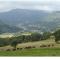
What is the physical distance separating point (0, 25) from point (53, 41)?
0.65 m

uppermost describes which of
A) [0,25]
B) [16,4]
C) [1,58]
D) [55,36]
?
[16,4]

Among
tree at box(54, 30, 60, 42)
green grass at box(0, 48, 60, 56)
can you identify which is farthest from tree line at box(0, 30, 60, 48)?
green grass at box(0, 48, 60, 56)

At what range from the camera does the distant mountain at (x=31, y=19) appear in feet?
9.18

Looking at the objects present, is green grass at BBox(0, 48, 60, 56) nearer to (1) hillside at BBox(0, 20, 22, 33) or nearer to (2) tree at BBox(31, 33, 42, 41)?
(2) tree at BBox(31, 33, 42, 41)

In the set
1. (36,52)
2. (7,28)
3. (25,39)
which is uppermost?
(7,28)

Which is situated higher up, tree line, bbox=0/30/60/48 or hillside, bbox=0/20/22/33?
hillside, bbox=0/20/22/33

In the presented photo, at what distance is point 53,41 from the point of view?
280 cm

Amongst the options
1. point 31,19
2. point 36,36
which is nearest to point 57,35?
point 36,36

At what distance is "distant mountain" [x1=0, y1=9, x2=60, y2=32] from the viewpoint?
9.18 feet

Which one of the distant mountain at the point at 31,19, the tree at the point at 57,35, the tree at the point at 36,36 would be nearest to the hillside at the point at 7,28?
the distant mountain at the point at 31,19

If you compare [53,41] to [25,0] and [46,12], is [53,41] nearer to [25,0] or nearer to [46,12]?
[46,12]

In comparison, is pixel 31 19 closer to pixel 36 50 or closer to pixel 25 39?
pixel 25 39

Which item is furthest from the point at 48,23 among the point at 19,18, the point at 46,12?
the point at 19,18

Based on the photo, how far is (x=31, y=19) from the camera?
2.83 metres
